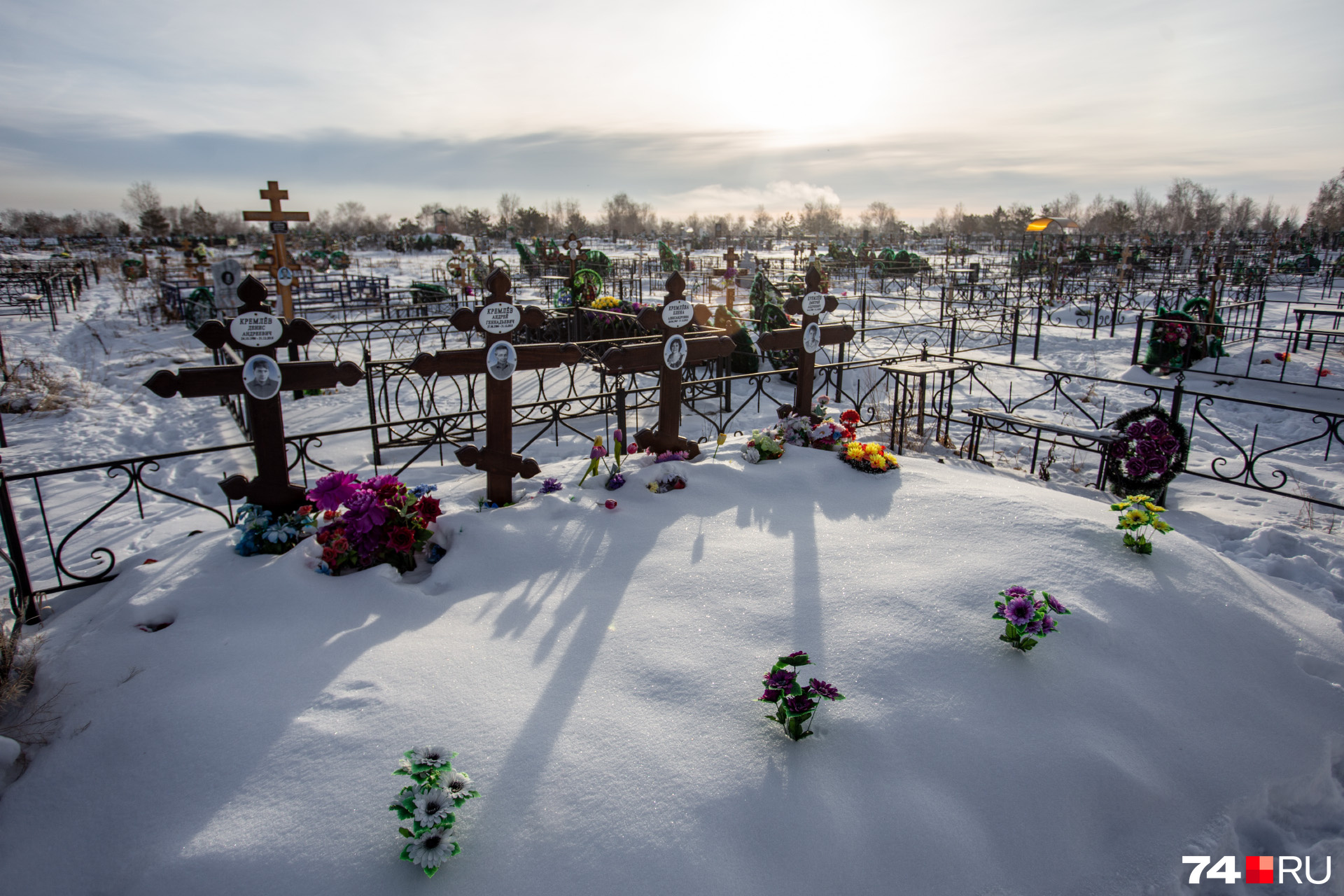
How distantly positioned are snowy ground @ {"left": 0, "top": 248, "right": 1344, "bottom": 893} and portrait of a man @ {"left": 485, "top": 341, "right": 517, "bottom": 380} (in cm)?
99

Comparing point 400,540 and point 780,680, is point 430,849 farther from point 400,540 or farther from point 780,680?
point 400,540

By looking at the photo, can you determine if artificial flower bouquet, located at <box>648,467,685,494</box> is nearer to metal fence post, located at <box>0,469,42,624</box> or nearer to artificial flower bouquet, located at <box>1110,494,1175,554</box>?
artificial flower bouquet, located at <box>1110,494,1175,554</box>

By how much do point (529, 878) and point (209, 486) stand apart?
21.5 feet

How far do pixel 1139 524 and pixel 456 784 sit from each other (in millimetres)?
4177

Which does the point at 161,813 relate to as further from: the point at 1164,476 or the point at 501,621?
the point at 1164,476

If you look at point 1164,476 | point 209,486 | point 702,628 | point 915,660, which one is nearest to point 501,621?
point 702,628

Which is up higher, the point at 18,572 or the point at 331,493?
the point at 331,493

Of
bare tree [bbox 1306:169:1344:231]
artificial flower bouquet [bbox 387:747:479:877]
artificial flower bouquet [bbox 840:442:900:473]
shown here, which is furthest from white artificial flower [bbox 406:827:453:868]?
bare tree [bbox 1306:169:1344:231]

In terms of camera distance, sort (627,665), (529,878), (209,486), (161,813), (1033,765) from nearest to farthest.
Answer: (529,878) < (161,813) < (1033,765) < (627,665) < (209,486)

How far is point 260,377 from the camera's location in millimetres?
4246

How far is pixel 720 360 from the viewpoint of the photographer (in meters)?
11.9

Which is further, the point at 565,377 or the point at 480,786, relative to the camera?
the point at 565,377

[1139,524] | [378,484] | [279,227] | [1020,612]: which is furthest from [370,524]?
[279,227]

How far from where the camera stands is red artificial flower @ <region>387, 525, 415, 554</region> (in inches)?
163
